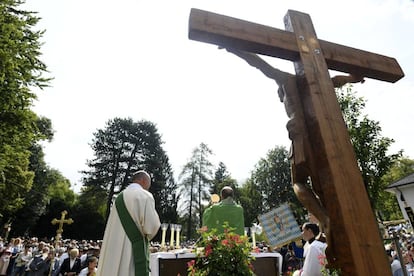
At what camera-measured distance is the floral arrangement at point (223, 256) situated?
125 inches

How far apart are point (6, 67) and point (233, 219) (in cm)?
811

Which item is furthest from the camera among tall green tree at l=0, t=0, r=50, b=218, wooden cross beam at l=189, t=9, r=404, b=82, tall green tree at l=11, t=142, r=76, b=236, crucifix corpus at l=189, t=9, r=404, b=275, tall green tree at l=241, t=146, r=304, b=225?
tall green tree at l=241, t=146, r=304, b=225

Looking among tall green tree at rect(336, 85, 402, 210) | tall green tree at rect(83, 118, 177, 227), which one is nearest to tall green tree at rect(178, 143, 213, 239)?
tall green tree at rect(83, 118, 177, 227)

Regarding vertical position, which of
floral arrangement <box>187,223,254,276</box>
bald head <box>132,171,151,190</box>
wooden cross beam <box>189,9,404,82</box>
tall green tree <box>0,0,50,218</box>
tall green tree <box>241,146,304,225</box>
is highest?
tall green tree <box>241,146,304,225</box>

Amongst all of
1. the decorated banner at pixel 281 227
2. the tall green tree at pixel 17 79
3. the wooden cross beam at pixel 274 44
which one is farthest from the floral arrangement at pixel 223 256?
the tall green tree at pixel 17 79

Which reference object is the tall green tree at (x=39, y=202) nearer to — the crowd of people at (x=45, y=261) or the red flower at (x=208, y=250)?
the crowd of people at (x=45, y=261)

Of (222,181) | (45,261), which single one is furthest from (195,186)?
(45,261)

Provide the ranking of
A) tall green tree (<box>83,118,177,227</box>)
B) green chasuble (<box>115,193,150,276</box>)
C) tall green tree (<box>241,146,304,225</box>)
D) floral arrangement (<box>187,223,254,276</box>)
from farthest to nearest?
tall green tree (<box>241,146,304,225</box>) < tall green tree (<box>83,118,177,227</box>) < green chasuble (<box>115,193,150,276</box>) < floral arrangement (<box>187,223,254,276</box>)

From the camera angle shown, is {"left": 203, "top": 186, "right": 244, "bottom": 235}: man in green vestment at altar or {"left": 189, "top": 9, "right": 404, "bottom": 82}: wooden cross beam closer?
{"left": 189, "top": 9, "right": 404, "bottom": 82}: wooden cross beam

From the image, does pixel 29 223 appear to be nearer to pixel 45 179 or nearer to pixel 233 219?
pixel 45 179

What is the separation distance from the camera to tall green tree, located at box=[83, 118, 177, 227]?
31.6 meters

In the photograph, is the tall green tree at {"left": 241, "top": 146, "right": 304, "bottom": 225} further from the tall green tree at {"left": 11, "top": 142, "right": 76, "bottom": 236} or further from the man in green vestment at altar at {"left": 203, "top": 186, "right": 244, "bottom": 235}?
the man in green vestment at altar at {"left": 203, "top": 186, "right": 244, "bottom": 235}

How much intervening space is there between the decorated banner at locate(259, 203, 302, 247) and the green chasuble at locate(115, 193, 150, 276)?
12.2 ft

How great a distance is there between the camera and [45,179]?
33250mm
